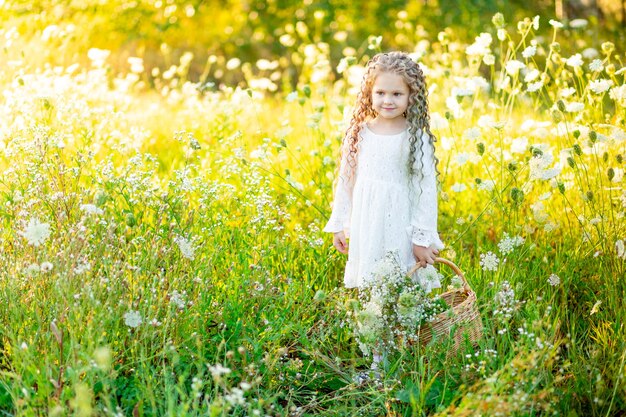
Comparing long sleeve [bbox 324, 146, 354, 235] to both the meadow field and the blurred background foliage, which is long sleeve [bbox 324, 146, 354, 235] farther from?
the blurred background foliage

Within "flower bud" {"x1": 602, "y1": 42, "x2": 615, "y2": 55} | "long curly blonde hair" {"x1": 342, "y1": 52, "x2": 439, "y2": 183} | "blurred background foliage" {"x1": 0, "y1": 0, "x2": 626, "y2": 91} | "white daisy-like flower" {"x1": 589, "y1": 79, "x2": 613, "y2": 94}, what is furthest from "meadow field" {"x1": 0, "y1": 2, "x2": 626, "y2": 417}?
"blurred background foliage" {"x1": 0, "y1": 0, "x2": 626, "y2": 91}

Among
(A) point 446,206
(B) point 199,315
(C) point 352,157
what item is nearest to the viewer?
(B) point 199,315

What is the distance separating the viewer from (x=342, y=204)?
3129mm

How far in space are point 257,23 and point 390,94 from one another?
270 inches

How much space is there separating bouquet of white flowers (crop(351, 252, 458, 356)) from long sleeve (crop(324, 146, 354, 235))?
30 cm

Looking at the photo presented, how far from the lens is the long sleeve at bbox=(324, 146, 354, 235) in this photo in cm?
310

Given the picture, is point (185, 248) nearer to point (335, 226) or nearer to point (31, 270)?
point (31, 270)

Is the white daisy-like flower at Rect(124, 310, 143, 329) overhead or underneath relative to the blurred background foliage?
underneath

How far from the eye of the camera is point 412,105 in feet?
9.67

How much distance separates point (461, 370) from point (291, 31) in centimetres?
662

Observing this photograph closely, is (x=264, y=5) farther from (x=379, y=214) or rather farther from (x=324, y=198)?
(x=379, y=214)

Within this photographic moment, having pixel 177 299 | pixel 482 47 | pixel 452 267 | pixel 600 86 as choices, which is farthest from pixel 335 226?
pixel 482 47

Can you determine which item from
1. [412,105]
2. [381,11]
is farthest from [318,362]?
[381,11]

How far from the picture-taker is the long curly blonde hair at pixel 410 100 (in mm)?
2904
